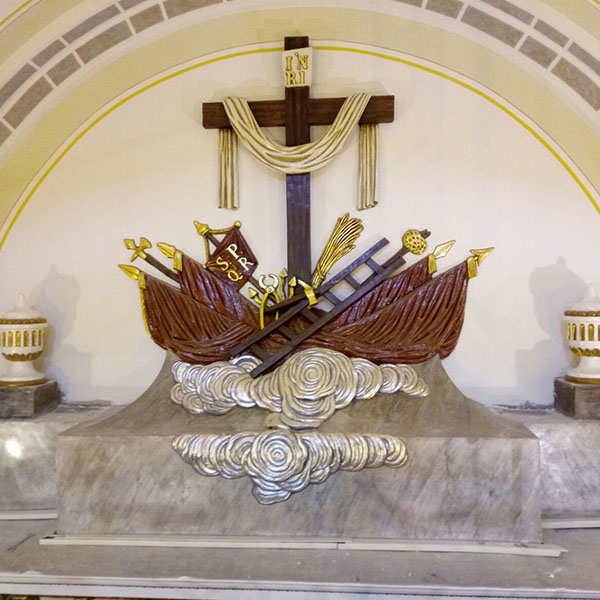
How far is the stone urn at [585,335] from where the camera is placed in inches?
124

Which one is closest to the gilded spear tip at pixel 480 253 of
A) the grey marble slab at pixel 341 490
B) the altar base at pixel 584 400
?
the altar base at pixel 584 400

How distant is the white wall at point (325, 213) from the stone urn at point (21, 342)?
0.27 m

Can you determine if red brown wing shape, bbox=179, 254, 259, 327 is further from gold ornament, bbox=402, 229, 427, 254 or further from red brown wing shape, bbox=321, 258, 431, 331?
gold ornament, bbox=402, 229, 427, 254

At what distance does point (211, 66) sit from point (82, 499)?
281 cm

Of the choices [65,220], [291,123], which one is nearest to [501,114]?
[291,123]

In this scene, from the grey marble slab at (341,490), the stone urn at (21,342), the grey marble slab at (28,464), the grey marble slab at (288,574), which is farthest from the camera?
the stone urn at (21,342)

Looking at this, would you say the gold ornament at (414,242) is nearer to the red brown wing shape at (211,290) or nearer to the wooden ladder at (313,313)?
the wooden ladder at (313,313)

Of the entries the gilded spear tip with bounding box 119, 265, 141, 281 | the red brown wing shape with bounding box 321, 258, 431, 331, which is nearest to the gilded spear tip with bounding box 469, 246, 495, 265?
the red brown wing shape with bounding box 321, 258, 431, 331

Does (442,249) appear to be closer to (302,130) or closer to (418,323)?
(418,323)

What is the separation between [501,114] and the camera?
140 inches

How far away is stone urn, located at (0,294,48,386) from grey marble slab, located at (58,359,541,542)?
78 centimetres

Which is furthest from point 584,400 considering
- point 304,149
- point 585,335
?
point 304,149

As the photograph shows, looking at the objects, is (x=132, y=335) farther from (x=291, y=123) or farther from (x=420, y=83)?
(x=420, y=83)

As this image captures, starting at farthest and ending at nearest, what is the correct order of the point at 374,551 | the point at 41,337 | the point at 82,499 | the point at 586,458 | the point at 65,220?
the point at 65,220, the point at 41,337, the point at 586,458, the point at 82,499, the point at 374,551
